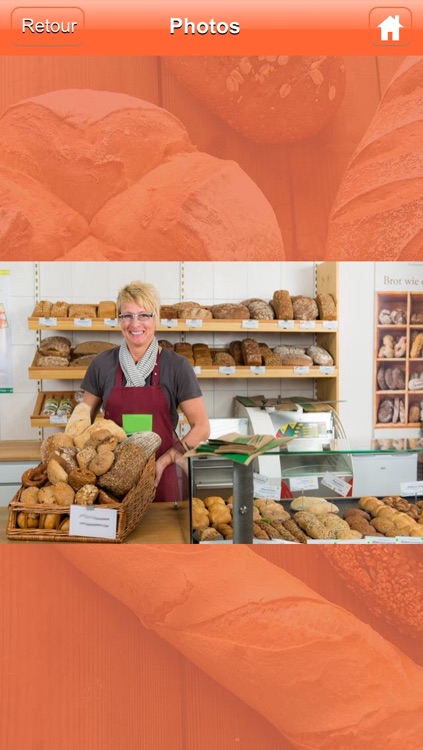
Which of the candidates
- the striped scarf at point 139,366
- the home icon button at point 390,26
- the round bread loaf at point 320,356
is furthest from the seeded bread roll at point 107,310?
the home icon button at point 390,26

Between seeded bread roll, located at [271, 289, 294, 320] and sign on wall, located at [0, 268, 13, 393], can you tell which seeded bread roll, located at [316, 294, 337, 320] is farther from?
sign on wall, located at [0, 268, 13, 393]

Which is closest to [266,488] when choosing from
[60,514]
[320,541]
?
[320,541]

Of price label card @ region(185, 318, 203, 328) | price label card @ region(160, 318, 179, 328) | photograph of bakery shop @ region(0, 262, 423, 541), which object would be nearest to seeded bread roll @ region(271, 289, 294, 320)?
photograph of bakery shop @ region(0, 262, 423, 541)

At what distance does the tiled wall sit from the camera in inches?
129

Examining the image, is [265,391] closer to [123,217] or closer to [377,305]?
[377,305]

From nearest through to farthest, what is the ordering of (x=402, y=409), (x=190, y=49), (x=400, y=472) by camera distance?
(x=190, y=49)
(x=400, y=472)
(x=402, y=409)

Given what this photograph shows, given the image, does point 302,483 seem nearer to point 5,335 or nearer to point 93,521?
point 93,521

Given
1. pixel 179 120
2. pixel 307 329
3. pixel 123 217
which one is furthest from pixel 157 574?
pixel 307 329

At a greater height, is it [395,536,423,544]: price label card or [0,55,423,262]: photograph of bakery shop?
[0,55,423,262]: photograph of bakery shop

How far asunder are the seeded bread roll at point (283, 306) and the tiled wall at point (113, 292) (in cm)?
15

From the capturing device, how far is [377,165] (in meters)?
1.75

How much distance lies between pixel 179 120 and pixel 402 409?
1925 millimetres

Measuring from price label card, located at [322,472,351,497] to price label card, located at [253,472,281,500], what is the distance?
15 centimetres

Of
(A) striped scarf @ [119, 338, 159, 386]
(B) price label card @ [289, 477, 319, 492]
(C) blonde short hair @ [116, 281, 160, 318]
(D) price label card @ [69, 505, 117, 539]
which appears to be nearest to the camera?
(D) price label card @ [69, 505, 117, 539]
